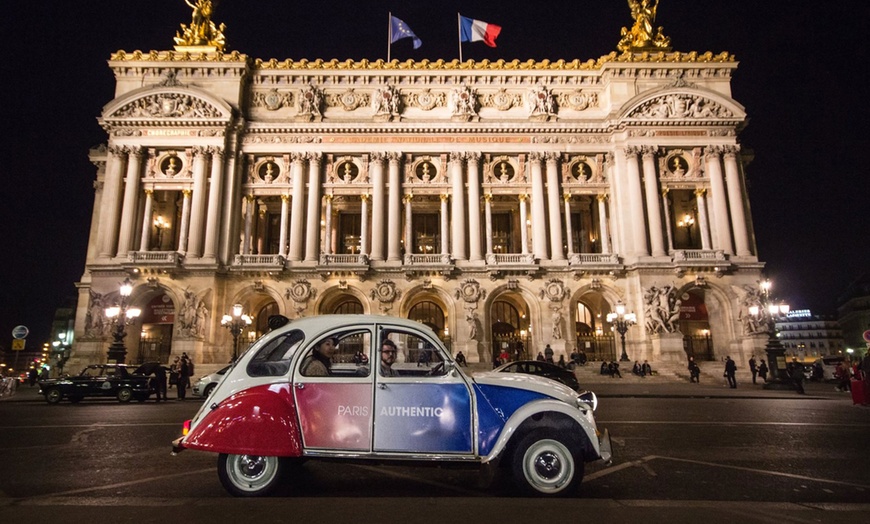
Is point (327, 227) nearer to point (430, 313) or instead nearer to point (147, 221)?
point (430, 313)

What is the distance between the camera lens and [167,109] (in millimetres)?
34750

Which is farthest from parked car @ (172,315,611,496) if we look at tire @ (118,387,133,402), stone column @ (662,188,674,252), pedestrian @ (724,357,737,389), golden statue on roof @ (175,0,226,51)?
golden statue on roof @ (175,0,226,51)

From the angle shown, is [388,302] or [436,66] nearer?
[388,302]

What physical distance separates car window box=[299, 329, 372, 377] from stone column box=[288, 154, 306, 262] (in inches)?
1144

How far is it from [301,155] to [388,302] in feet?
40.6

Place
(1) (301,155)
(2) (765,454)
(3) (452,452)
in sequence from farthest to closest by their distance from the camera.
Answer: (1) (301,155), (2) (765,454), (3) (452,452)

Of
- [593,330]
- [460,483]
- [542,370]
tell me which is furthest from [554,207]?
[460,483]

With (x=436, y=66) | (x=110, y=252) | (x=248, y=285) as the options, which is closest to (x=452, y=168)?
(x=436, y=66)

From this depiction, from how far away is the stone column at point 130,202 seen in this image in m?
33.3

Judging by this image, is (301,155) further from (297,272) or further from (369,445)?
(369,445)

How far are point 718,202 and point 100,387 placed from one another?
3716 cm

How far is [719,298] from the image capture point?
33.6 meters

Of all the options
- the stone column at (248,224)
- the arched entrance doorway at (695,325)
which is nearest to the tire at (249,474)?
the stone column at (248,224)

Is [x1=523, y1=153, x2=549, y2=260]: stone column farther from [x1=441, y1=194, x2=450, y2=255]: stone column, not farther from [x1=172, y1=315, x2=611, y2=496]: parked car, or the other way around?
[x1=172, y1=315, x2=611, y2=496]: parked car
